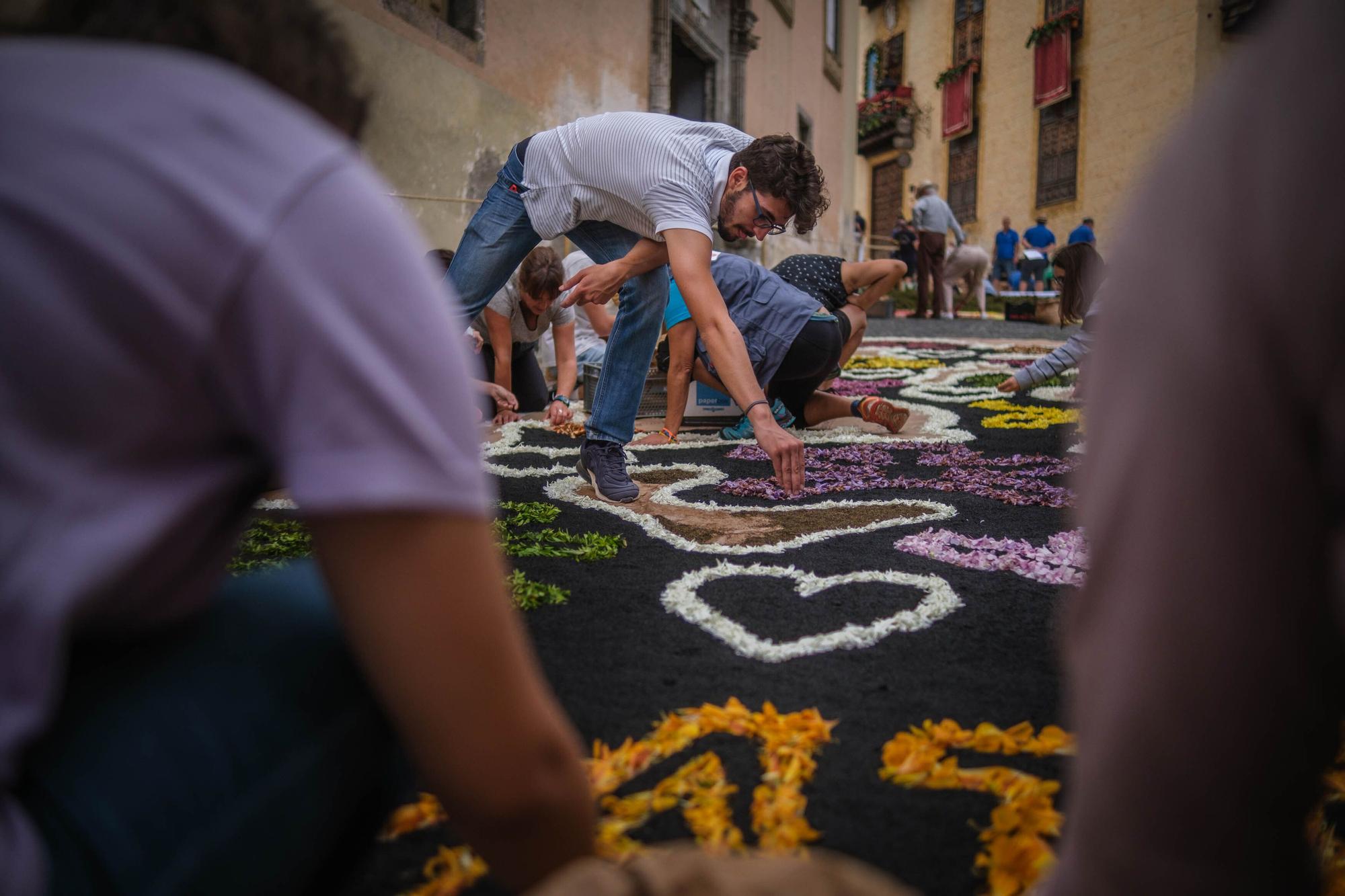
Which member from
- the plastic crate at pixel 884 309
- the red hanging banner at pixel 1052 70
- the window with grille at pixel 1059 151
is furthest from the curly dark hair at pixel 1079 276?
the red hanging banner at pixel 1052 70

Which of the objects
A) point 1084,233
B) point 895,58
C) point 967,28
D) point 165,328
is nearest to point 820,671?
point 165,328

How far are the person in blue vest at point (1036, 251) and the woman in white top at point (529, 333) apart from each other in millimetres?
17316

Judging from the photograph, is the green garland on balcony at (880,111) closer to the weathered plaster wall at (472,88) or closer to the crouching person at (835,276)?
the weathered plaster wall at (472,88)

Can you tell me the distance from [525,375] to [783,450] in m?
3.43

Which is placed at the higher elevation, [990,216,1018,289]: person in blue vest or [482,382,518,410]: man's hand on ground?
[990,216,1018,289]: person in blue vest

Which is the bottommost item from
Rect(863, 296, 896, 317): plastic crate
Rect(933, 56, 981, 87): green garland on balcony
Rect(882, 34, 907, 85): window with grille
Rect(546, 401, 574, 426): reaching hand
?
Rect(546, 401, 574, 426): reaching hand

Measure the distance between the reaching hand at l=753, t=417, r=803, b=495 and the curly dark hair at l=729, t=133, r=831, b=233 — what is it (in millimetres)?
786

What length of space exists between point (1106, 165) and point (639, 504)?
72.9 feet

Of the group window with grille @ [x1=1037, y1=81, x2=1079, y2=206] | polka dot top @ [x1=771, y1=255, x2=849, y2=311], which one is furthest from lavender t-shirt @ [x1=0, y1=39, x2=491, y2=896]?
window with grille @ [x1=1037, y1=81, x2=1079, y2=206]

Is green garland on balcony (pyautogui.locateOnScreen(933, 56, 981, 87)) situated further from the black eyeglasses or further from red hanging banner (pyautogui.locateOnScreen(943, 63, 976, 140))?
the black eyeglasses

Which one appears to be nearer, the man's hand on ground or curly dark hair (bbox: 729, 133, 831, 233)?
curly dark hair (bbox: 729, 133, 831, 233)

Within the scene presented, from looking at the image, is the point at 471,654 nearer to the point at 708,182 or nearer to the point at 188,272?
the point at 188,272

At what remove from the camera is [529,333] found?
567 cm

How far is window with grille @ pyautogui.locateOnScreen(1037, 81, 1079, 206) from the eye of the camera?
Result: 74.3 ft
